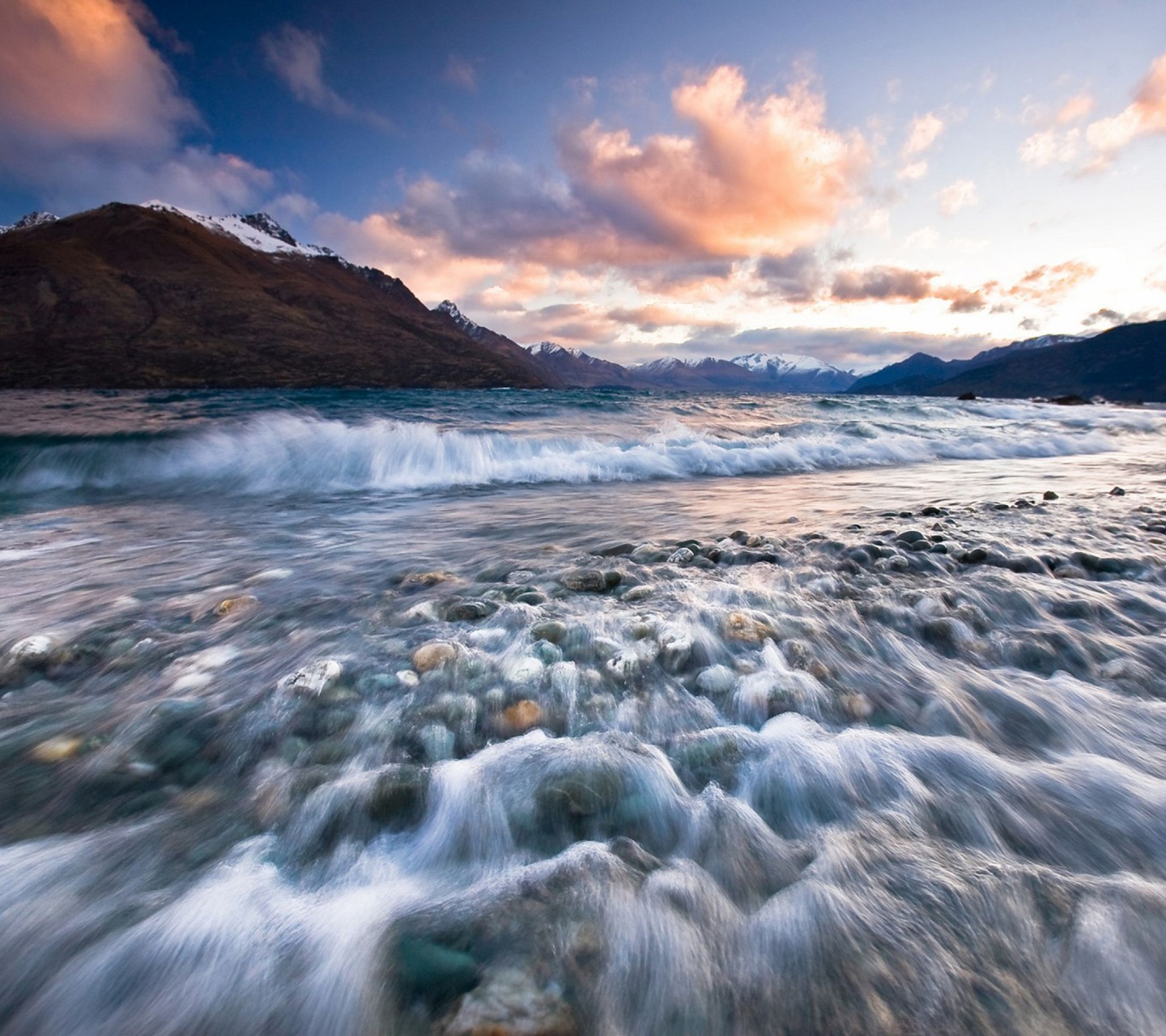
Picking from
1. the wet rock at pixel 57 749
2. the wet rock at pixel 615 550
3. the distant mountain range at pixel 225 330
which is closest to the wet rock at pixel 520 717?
the wet rock at pixel 57 749

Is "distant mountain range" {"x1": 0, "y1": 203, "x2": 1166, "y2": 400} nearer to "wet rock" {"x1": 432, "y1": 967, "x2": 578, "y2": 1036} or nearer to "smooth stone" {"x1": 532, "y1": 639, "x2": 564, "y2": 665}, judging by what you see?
"smooth stone" {"x1": 532, "y1": 639, "x2": 564, "y2": 665}

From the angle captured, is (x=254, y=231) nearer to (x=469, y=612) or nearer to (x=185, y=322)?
(x=185, y=322)

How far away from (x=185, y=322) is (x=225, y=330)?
6.47 meters

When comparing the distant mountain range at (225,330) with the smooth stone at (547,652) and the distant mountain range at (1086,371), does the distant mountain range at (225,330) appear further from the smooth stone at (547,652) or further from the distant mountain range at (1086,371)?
the smooth stone at (547,652)

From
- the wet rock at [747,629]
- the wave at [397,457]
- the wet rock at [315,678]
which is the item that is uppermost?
the wet rock at [747,629]

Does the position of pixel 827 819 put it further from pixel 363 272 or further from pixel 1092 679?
pixel 363 272

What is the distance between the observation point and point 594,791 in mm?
1685

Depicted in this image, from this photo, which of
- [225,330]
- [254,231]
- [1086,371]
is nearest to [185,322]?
[225,330]

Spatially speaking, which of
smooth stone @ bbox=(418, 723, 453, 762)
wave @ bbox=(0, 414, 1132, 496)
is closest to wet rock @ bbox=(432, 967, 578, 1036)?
smooth stone @ bbox=(418, 723, 453, 762)

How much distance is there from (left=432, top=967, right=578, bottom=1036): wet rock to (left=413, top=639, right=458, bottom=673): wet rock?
4.47ft

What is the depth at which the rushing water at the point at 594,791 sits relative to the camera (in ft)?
3.73

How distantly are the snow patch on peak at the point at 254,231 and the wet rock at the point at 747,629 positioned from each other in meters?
198

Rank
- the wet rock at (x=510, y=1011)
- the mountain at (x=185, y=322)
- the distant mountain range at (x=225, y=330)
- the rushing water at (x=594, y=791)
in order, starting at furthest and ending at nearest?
the distant mountain range at (x=225, y=330)
the mountain at (x=185, y=322)
the rushing water at (x=594, y=791)
the wet rock at (x=510, y=1011)

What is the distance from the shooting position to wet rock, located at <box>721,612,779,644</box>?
2.59m
